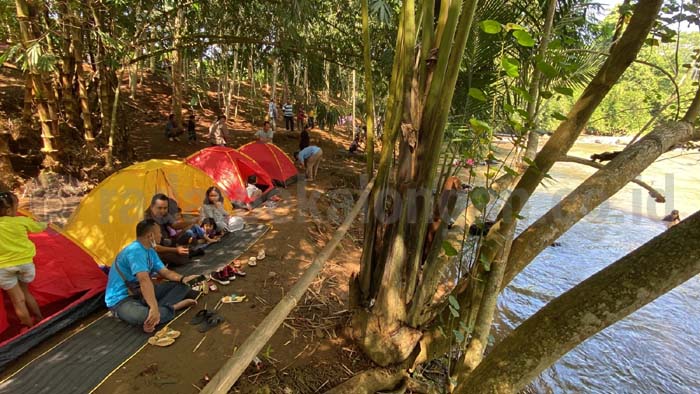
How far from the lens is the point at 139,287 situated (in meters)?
3.47

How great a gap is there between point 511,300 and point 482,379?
5274 millimetres

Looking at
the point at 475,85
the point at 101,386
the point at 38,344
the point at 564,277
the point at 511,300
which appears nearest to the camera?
the point at 101,386

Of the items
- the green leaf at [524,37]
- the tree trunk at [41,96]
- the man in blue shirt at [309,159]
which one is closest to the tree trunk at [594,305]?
the green leaf at [524,37]

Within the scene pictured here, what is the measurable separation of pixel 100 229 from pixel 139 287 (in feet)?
6.14

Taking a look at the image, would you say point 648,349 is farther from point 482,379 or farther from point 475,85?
point 482,379

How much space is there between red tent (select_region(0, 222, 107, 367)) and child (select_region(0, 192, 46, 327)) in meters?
0.13

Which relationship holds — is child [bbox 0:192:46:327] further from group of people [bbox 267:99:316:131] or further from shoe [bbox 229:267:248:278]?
group of people [bbox 267:99:316:131]

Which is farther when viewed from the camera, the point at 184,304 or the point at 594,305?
the point at 184,304

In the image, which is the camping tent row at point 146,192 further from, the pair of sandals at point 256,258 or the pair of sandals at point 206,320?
the pair of sandals at point 206,320

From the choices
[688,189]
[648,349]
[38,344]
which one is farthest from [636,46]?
[688,189]

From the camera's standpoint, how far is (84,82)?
7207 mm

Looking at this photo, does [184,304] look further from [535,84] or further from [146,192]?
[535,84]

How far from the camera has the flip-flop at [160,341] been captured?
317 centimetres

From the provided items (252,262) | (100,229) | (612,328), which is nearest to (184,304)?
(252,262)
